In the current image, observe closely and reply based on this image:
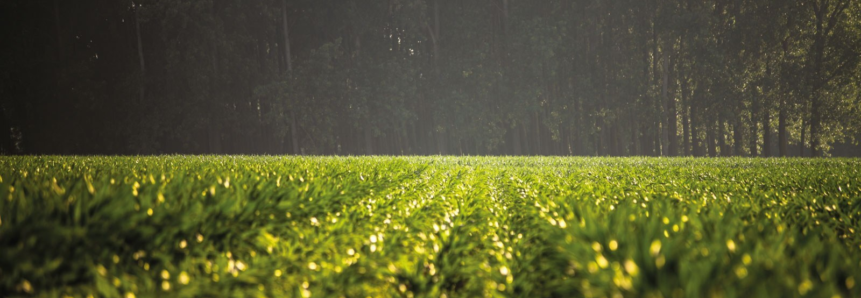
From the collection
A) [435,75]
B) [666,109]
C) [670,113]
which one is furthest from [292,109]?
[670,113]

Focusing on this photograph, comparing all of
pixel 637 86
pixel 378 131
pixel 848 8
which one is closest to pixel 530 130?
pixel 637 86

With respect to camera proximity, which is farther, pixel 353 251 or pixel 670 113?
pixel 670 113

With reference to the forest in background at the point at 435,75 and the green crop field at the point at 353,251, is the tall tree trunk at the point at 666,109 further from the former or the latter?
the green crop field at the point at 353,251

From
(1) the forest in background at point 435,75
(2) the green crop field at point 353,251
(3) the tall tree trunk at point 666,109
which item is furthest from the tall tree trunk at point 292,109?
(2) the green crop field at point 353,251

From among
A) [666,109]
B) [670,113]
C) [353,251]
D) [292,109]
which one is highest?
[292,109]

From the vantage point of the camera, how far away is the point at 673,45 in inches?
1457

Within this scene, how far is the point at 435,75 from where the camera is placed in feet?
146

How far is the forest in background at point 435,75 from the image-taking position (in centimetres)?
3216

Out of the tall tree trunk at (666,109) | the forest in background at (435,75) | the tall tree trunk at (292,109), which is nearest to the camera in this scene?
the forest in background at (435,75)

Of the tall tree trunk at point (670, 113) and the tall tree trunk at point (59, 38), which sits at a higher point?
the tall tree trunk at point (59, 38)

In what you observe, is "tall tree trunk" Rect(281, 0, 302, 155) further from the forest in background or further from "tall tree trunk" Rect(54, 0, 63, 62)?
"tall tree trunk" Rect(54, 0, 63, 62)

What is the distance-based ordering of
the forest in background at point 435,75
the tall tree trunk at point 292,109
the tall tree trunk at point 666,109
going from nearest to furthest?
the forest in background at point 435,75 → the tall tree trunk at point 666,109 → the tall tree trunk at point 292,109

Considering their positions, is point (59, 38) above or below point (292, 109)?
above

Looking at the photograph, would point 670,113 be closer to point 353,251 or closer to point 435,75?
point 435,75
